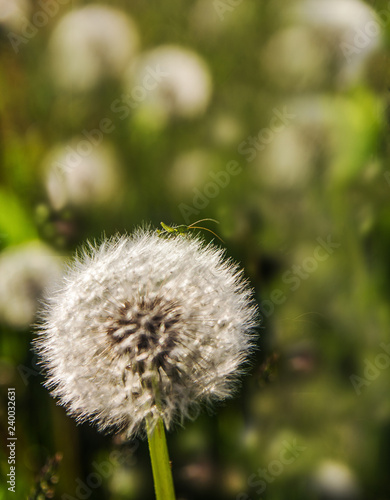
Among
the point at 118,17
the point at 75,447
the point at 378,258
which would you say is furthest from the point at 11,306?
the point at 378,258

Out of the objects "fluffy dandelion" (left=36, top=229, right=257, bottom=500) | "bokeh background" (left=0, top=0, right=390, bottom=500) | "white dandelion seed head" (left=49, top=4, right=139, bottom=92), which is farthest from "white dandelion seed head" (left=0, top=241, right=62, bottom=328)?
"white dandelion seed head" (left=49, top=4, right=139, bottom=92)

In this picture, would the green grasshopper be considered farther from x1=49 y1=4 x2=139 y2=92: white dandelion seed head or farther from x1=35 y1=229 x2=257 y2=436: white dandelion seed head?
x1=49 y1=4 x2=139 y2=92: white dandelion seed head

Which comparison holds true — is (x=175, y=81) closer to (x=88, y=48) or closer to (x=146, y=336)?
(x=88, y=48)

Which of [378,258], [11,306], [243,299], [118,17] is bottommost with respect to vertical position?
[11,306]

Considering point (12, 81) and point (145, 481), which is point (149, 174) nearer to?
point (12, 81)

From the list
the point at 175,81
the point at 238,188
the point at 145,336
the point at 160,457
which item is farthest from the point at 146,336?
the point at 175,81

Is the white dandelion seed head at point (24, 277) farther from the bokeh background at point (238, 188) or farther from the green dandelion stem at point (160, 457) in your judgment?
the green dandelion stem at point (160, 457)

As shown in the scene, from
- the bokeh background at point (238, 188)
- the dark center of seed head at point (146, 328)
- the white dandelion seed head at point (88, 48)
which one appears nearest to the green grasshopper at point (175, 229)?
the bokeh background at point (238, 188)
